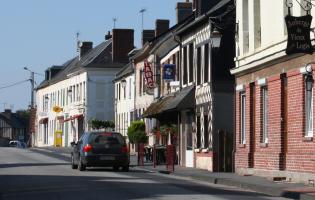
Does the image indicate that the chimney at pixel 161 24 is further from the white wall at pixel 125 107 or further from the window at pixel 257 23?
the window at pixel 257 23

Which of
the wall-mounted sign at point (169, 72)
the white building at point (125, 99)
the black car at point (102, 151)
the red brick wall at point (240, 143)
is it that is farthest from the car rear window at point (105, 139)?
the white building at point (125, 99)

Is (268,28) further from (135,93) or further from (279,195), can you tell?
(135,93)

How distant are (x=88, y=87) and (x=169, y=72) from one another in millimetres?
36241

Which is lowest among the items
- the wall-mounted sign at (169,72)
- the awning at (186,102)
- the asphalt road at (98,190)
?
the asphalt road at (98,190)

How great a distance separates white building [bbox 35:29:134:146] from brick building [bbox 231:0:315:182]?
146 ft

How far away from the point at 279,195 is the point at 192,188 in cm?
293

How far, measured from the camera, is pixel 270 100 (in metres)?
28.6

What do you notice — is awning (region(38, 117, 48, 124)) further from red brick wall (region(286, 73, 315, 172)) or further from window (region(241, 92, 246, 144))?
red brick wall (region(286, 73, 315, 172))

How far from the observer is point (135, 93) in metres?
63.2

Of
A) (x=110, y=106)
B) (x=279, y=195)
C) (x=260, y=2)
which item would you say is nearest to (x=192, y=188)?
(x=279, y=195)

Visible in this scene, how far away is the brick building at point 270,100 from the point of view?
25625 millimetres

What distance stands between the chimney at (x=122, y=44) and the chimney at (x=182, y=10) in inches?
829

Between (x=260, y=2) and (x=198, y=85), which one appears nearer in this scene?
(x=260, y=2)

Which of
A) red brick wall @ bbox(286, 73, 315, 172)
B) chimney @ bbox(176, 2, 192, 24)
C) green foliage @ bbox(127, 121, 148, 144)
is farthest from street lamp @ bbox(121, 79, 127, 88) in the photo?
red brick wall @ bbox(286, 73, 315, 172)
